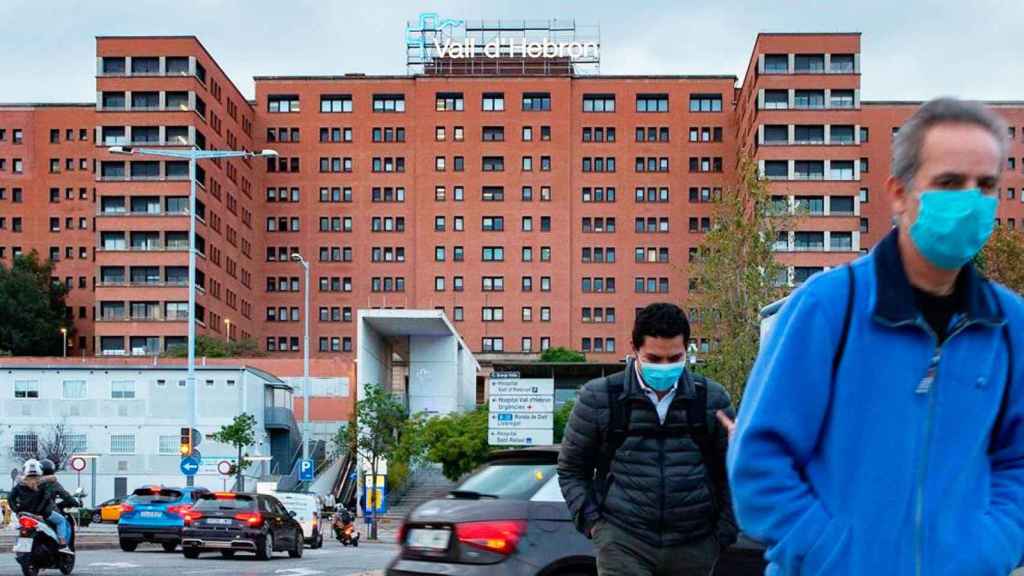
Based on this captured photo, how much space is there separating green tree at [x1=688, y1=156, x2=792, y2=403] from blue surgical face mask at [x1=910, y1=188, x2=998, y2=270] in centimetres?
3843

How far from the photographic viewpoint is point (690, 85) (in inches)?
4879

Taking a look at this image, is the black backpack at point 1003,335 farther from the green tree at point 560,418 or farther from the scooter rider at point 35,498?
the green tree at point 560,418

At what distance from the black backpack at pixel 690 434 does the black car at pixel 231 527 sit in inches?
887

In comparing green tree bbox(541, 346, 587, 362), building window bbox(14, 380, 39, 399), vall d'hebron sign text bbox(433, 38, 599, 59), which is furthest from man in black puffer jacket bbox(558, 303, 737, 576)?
vall d'hebron sign text bbox(433, 38, 599, 59)

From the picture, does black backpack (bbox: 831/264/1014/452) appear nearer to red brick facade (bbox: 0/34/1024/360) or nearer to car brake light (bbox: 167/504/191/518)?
car brake light (bbox: 167/504/191/518)

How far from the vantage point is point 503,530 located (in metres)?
9.01

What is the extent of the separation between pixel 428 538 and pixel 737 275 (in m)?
35.9

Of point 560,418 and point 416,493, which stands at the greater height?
point 560,418

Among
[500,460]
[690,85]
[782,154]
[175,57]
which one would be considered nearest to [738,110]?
[690,85]

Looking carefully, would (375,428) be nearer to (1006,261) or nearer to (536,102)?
(1006,261)

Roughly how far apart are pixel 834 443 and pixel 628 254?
403ft

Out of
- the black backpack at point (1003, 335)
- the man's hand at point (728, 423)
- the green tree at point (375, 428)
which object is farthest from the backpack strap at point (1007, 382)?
the green tree at point (375, 428)

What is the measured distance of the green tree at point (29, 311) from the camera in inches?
4675

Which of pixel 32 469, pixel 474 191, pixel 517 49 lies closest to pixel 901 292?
pixel 32 469
